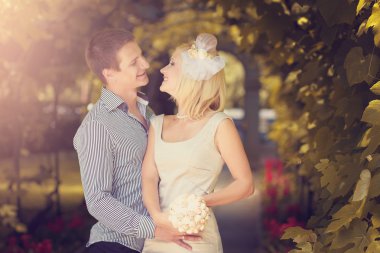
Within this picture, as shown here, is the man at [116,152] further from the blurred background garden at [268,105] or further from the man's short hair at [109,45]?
the blurred background garden at [268,105]

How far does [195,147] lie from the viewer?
3826 mm

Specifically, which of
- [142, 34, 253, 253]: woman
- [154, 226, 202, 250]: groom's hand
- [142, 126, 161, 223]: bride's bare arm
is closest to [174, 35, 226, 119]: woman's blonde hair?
[142, 34, 253, 253]: woman

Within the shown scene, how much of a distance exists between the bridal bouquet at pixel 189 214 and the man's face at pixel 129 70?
72 centimetres

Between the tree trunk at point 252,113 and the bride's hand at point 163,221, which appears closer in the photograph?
the bride's hand at point 163,221

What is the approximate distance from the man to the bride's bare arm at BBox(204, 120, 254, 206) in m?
0.24

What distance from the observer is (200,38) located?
12.9 feet

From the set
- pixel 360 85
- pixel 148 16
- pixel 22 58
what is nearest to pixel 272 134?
pixel 148 16

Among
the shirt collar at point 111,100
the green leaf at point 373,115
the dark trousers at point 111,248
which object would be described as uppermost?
the green leaf at point 373,115

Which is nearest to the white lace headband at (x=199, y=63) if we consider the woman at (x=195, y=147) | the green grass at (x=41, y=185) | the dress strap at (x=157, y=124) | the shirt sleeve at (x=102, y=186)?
the woman at (x=195, y=147)

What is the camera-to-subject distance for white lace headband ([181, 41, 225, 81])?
148 inches

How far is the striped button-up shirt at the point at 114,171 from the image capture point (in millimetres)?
3949

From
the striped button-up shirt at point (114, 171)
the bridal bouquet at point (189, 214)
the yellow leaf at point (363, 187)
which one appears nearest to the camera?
the yellow leaf at point (363, 187)

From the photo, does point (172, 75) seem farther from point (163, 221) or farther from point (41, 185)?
point (41, 185)

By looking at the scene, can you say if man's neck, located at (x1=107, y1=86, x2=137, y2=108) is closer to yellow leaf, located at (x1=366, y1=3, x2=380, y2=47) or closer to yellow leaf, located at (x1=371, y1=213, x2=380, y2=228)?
yellow leaf, located at (x1=366, y1=3, x2=380, y2=47)
